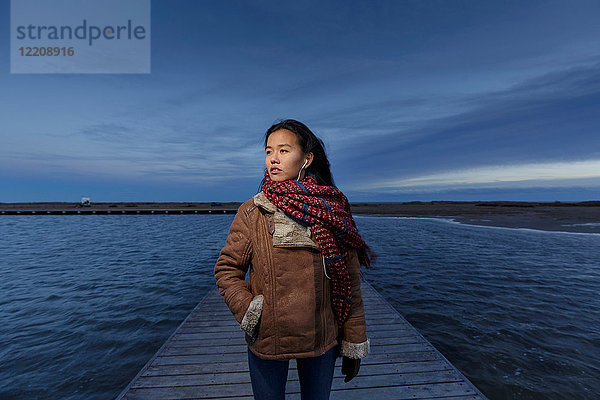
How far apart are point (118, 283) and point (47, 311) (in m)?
2.26

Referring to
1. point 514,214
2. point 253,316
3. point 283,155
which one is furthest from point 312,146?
point 514,214

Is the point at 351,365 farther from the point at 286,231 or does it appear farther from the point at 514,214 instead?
the point at 514,214

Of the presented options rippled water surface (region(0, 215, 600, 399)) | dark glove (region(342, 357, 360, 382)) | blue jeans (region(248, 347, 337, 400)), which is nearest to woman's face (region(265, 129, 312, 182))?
blue jeans (region(248, 347, 337, 400))

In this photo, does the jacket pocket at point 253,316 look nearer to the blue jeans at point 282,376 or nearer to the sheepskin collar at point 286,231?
the blue jeans at point 282,376

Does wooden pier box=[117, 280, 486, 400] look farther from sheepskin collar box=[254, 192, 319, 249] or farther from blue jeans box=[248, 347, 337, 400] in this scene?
sheepskin collar box=[254, 192, 319, 249]

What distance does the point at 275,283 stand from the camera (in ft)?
4.95

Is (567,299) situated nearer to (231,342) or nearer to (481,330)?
(481,330)

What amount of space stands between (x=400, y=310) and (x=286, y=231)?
6.82 metres

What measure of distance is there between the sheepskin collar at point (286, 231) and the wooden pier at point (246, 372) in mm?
2807

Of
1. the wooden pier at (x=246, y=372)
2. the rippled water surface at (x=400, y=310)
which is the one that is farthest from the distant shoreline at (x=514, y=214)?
the wooden pier at (x=246, y=372)

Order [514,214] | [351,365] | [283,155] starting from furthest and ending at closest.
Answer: [514,214]
[351,365]
[283,155]

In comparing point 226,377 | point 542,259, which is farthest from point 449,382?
point 542,259

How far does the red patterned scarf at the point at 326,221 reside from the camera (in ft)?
5.00

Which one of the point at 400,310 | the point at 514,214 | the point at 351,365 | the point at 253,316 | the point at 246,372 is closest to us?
the point at 253,316
